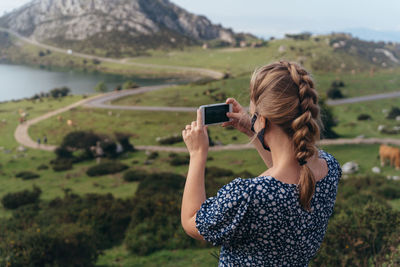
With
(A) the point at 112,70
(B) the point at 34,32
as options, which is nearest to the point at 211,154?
(A) the point at 112,70

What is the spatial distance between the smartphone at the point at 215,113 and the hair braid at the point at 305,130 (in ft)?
1.72

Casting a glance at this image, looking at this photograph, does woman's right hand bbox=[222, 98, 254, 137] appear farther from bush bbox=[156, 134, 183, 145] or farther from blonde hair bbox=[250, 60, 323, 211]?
bush bbox=[156, 134, 183, 145]

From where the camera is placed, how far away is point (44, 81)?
102m

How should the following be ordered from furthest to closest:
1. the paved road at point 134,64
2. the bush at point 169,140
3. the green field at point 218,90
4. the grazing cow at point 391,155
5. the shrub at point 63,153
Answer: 1. the paved road at point 134,64
2. the green field at point 218,90
3. the bush at point 169,140
4. the shrub at point 63,153
5. the grazing cow at point 391,155

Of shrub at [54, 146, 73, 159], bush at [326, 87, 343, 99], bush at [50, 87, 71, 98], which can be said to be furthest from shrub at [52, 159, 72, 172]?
bush at [50, 87, 71, 98]

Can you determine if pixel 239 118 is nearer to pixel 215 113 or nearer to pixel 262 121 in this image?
pixel 215 113

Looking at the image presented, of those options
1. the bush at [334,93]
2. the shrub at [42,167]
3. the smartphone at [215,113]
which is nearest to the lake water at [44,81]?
the bush at [334,93]

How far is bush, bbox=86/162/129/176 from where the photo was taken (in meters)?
31.9

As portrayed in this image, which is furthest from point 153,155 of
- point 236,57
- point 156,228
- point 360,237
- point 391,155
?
point 236,57

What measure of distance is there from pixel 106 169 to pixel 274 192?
105ft

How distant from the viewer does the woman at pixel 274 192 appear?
1963 millimetres

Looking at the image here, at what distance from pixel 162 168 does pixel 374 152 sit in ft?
59.1

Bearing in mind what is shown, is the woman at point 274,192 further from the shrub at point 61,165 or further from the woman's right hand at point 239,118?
the shrub at point 61,165

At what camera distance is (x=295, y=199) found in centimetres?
202
